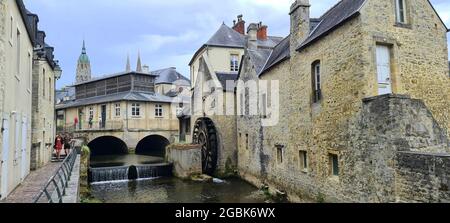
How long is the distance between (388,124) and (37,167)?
36.7 ft

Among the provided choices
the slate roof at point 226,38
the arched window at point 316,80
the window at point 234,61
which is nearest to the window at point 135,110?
the slate roof at point 226,38

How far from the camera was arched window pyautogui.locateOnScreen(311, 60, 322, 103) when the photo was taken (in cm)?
972

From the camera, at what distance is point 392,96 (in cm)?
680

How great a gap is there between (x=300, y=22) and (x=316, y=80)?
223 cm

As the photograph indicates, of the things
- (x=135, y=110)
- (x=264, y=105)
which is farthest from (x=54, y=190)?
(x=135, y=110)

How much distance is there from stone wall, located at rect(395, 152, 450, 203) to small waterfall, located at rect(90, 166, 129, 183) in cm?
1363

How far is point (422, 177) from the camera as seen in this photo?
6.03 meters

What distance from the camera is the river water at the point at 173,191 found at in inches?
504

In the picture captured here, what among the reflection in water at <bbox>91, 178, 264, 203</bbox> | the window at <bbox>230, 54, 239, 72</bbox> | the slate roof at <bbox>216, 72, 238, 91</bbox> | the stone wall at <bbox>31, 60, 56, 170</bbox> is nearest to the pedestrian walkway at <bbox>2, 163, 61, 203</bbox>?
the stone wall at <bbox>31, 60, 56, 170</bbox>

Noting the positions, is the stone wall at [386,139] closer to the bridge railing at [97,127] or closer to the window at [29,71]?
the window at [29,71]

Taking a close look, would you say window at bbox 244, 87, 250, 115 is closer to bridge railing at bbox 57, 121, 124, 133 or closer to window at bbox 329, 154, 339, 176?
window at bbox 329, 154, 339, 176

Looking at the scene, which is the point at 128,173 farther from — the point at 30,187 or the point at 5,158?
the point at 5,158
